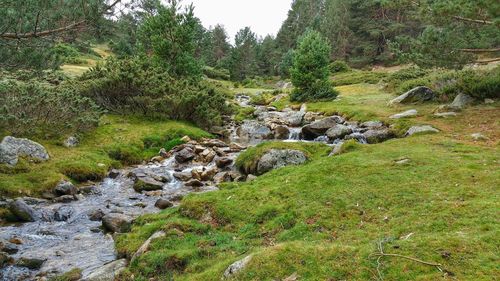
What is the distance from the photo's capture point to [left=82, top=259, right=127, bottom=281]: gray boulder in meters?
8.05

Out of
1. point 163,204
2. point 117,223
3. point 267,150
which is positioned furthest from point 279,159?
point 117,223

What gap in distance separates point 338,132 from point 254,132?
6952 millimetres

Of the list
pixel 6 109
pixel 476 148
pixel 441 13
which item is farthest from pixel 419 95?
pixel 6 109

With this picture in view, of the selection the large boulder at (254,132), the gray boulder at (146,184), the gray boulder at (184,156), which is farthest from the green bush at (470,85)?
the gray boulder at (146,184)

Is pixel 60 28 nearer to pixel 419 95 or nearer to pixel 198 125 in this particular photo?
pixel 198 125

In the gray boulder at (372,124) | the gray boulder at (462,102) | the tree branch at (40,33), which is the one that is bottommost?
the gray boulder at (372,124)

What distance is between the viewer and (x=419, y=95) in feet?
90.3

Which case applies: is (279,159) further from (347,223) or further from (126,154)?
(126,154)

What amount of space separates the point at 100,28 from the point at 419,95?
23296mm

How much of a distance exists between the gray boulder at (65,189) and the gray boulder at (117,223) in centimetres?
340

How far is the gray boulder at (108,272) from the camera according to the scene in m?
8.05

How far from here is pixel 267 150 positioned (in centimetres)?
1641

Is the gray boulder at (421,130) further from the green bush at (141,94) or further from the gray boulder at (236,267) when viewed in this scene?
the green bush at (141,94)

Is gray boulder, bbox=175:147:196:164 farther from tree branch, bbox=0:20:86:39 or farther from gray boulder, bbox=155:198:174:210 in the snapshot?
tree branch, bbox=0:20:86:39
